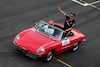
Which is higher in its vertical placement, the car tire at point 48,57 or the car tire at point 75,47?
the car tire at point 48,57

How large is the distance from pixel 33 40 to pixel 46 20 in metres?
5.35

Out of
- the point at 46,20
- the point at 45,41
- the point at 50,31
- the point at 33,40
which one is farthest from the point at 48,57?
the point at 46,20

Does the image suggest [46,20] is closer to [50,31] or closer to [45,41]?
[50,31]

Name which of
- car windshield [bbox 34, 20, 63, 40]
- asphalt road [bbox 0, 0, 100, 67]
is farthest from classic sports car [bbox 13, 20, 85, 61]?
asphalt road [bbox 0, 0, 100, 67]

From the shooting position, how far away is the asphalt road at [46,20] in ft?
35.8

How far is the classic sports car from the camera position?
1043cm

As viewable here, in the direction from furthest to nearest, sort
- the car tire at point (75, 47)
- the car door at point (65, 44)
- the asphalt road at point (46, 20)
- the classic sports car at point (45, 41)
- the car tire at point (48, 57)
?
the car tire at point (75, 47) < the car door at point (65, 44) < the asphalt road at point (46, 20) < the car tire at point (48, 57) < the classic sports car at point (45, 41)

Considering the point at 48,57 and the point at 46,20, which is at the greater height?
the point at 48,57

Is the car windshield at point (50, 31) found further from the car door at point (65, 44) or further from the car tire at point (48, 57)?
the car tire at point (48, 57)

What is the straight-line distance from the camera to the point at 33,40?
35.8 feet

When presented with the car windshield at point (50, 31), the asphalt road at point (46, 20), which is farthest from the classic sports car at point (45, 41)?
the asphalt road at point (46, 20)

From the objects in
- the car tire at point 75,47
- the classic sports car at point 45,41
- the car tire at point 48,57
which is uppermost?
the classic sports car at point 45,41

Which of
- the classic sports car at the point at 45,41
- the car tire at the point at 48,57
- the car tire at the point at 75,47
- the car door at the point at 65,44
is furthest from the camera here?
the car tire at the point at 75,47

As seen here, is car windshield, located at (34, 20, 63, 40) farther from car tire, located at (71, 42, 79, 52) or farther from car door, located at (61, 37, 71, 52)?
car tire, located at (71, 42, 79, 52)
